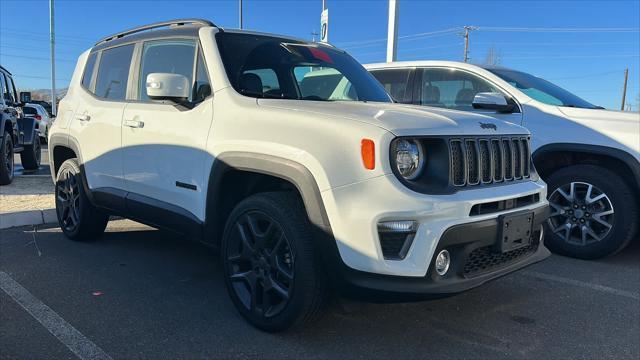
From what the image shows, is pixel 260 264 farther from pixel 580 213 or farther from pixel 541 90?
pixel 541 90

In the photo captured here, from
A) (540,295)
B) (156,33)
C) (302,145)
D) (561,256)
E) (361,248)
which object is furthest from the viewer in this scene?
(561,256)

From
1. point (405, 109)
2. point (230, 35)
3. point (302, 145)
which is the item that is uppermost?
point (230, 35)

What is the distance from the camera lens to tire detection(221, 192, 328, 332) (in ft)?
9.19

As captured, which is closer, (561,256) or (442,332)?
(442,332)

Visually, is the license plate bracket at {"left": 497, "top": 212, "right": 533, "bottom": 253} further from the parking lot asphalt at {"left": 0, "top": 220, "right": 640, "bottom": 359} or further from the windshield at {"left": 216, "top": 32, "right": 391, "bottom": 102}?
the windshield at {"left": 216, "top": 32, "right": 391, "bottom": 102}

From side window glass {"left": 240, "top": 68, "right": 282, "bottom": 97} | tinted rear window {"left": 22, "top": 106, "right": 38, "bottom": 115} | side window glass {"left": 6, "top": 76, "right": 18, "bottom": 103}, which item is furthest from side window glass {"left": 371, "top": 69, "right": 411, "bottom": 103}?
tinted rear window {"left": 22, "top": 106, "right": 38, "bottom": 115}

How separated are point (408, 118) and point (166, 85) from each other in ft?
5.43

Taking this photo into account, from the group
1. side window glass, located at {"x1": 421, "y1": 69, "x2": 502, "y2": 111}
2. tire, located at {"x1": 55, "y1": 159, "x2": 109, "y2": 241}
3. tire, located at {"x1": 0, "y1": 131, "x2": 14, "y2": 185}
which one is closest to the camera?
tire, located at {"x1": 55, "y1": 159, "x2": 109, "y2": 241}

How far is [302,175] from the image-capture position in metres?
2.77

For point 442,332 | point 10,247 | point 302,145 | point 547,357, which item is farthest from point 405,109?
point 10,247

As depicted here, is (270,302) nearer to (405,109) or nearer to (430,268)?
(430,268)

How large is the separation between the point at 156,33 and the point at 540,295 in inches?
146

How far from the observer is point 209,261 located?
461 centimetres

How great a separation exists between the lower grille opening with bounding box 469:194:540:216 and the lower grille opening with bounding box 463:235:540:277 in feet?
0.69
